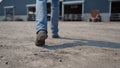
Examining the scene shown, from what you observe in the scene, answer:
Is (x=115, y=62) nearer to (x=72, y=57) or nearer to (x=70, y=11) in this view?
(x=72, y=57)

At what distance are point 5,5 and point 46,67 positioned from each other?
36.1 metres

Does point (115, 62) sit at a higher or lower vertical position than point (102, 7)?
lower

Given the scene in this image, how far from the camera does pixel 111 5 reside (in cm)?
2444

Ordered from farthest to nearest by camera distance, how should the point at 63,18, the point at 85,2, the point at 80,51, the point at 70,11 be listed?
the point at 70,11 → the point at 63,18 → the point at 85,2 → the point at 80,51

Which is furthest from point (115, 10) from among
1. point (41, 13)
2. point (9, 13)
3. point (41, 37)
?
point (41, 37)

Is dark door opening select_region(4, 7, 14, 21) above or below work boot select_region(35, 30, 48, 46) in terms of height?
above

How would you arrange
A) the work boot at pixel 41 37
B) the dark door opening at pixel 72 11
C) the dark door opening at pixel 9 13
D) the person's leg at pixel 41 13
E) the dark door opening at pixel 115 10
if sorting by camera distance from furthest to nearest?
the dark door opening at pixel 9 13, the dark door opening at pixel 72 11, the dark door opening at pixel 115 10, the person's leg at pixel 41 13, the work boot at pixel 41 37

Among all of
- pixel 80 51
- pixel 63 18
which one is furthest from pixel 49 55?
pixel 63 18

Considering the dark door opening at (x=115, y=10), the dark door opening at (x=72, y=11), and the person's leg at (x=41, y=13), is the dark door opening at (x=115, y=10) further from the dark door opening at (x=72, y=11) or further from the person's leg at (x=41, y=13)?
the person's leg at (x=41, y=13)

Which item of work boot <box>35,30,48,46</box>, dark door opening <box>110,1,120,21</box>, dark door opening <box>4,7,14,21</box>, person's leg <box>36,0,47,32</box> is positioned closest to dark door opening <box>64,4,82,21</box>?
dark door opening <box>110,1,120,21</box>

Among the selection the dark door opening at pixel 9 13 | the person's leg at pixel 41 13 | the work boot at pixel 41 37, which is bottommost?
the work boot at pixel 41 37

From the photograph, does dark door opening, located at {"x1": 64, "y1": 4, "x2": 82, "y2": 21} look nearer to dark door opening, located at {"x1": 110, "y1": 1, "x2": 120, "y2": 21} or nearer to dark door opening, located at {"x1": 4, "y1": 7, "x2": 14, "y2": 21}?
dark door opening, located at {"x1": 110, "y1": 1, "x2": 120, "y2": 21}

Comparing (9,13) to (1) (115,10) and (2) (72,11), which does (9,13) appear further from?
(1) (115,10)

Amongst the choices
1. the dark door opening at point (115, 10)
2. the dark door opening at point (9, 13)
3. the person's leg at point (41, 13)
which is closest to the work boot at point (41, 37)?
the person's leg at point (41, 13)
